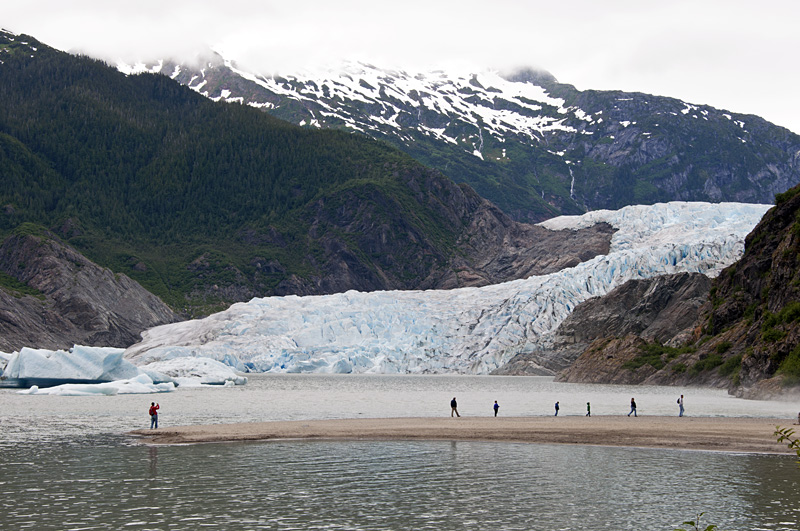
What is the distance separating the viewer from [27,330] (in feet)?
511

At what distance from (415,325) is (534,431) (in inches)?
3697

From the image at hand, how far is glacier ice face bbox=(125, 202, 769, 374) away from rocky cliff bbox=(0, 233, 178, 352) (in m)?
17.5

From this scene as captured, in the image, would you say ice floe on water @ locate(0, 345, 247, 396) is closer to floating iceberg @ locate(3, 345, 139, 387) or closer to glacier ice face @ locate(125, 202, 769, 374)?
floating iceberg @ locate(3, 345, 139, 387)

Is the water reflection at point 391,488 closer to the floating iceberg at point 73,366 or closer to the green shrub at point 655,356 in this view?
the floating iceberg at point 73,366

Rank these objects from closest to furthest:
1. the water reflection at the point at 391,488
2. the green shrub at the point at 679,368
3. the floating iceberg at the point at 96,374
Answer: the water reflection at the point at 391,488 → the floating iceberg at the point at 96,374 → the green shrub at the point at 679,368

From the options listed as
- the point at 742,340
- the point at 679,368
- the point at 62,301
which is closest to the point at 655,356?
the point at 679,368

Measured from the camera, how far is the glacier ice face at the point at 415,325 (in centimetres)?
13862

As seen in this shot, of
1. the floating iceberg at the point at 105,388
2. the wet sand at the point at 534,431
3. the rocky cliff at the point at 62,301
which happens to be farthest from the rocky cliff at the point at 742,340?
the rocky cliff at the point at 62,301

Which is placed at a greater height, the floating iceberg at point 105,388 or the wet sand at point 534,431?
the floating iceberg at point 105,388

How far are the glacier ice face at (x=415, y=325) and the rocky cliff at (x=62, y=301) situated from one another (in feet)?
57.3

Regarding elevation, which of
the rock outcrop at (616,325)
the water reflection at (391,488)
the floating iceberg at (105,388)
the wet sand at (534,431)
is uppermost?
the rock outcrop at (616,325)

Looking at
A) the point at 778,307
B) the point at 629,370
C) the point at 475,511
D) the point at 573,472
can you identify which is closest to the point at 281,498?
the point at 475,511

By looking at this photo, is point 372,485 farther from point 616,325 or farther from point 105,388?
point 616,325

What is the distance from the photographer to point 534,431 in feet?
164
